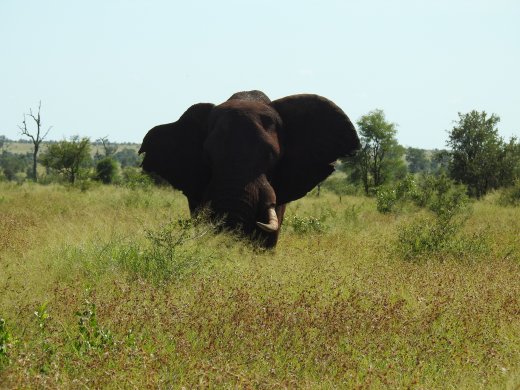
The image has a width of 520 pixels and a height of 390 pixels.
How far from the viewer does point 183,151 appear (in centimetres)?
1117

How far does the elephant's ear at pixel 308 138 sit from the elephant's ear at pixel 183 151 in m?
1.26

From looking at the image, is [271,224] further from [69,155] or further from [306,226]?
[69,155]

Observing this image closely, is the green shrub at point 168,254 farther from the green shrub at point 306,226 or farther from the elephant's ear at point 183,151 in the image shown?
the green shrub at point 306,226

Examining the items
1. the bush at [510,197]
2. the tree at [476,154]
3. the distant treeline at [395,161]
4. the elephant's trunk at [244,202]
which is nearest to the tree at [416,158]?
the distant treeline at [395,161]

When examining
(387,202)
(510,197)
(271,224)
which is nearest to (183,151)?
(271,224)

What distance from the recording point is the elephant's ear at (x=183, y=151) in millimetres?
10977

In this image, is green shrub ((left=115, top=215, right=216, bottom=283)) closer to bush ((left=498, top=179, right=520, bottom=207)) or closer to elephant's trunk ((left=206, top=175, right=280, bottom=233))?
elephant's trunk ((left=206, top=175, right=280, bottom=233))

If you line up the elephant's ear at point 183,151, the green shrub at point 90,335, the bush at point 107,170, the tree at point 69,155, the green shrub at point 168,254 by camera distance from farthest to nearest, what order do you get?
the bush at point 107,170, the tree at point 69,155, the elephant's ear at point 183,151, the green shrub at point 168,254, the green shrub at point 90,335

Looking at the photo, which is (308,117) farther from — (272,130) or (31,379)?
(31,379)

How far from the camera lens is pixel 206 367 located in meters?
4.34

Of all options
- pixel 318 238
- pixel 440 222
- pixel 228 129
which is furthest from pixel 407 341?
pixel 318 238

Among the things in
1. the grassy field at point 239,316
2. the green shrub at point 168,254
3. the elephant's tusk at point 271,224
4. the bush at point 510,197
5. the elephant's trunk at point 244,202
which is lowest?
the bush at point 510,197

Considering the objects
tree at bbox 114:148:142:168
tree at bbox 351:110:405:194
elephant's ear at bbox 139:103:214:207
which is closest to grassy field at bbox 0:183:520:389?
elephant's ear at bbox 139:103:214:207

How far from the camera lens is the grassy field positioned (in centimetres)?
454
